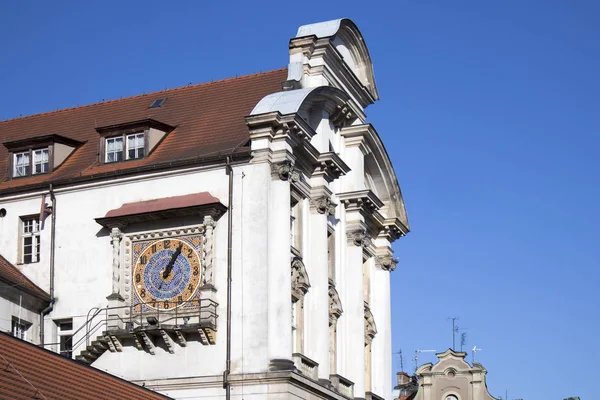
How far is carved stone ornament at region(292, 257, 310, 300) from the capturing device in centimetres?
4475

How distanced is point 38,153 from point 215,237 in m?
8.86

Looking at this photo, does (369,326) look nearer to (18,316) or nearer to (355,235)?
(355,235)

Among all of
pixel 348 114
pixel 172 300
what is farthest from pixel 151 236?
pixel 348 114

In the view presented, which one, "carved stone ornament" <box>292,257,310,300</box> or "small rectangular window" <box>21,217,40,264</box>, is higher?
"small rectangular window" <box>21,217,40,264</box>

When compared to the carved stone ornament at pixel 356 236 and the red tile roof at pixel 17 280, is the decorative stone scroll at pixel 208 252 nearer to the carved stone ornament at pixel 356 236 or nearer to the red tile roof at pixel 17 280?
the red tile roof at pixel 17 280

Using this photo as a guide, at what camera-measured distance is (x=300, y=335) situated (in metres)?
45.0

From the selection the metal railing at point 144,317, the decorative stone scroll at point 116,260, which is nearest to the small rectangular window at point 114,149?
the decorative stone scroll at point 116,260

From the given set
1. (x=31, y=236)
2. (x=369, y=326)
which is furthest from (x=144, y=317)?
(x=369, y=326)

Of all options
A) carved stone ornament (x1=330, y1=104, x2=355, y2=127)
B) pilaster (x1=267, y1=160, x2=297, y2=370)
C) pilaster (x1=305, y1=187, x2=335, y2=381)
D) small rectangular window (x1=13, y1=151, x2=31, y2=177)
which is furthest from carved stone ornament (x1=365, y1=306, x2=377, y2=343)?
small rectangular window (x1=13, y1=151, x2=31, y2=177)

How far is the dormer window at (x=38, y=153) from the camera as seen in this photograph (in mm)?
48388

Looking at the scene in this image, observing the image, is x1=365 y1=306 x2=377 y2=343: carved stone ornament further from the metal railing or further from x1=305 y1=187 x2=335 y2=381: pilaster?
the metal railing

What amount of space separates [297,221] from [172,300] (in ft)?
17.3

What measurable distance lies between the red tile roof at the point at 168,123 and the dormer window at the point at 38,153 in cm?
30

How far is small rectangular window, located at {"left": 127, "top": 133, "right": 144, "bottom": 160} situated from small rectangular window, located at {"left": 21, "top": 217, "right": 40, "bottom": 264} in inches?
160
